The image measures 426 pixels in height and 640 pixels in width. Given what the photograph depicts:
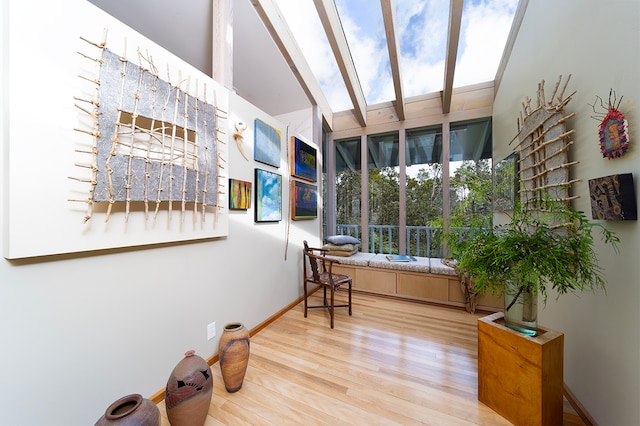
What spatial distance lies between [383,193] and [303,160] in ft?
5.62

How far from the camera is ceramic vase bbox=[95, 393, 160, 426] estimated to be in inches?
37.1

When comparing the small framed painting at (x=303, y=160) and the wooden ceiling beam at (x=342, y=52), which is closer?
the wooden ceiling beam at (x=342, y=52)

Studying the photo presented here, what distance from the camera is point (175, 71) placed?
5.21 feet

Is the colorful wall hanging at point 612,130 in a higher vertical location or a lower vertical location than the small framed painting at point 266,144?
lower

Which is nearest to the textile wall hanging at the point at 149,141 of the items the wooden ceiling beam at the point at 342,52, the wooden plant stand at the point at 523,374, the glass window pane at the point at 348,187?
the wooden ceiling beam at the point at 342,52

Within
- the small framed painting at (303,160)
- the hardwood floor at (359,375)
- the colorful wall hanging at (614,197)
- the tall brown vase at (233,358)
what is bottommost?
the hardwood floor at (359,375)

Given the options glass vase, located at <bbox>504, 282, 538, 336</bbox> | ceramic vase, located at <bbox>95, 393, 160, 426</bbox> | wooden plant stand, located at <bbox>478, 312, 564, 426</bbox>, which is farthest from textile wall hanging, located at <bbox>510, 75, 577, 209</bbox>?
ceramic vase, located at <bbox>95, 393, 160, 426</bbox>

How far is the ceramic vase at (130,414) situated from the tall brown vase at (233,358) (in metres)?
0.53

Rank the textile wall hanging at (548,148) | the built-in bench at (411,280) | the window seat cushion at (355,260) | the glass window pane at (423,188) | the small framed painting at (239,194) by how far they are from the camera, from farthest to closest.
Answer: the glass window pane at (423,188), the window seat cushion at (355,260), the built-in bench at (411,280), the small framed painting at (239,194), the textile wall hanging at (548,148)

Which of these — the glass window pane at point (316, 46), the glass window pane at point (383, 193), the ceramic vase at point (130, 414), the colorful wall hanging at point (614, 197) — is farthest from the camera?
the glass window pane at point (383, 193)

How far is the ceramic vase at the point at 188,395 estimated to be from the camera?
1216 millimetres

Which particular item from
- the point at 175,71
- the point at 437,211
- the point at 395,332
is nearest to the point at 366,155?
the point at 437,211

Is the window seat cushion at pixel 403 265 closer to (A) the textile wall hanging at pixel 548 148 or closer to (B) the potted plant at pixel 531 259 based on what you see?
(A) the textile wall hanging at pixel 548 148

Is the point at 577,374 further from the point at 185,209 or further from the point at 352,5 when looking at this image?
the point at 352,5
